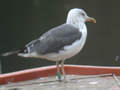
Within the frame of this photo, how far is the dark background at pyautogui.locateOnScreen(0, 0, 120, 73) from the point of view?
7048 mm

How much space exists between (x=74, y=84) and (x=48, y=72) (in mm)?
433

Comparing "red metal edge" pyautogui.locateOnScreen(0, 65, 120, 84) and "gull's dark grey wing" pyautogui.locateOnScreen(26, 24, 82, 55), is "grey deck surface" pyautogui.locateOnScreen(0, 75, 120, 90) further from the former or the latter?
"gull's dark grey wing" pyautogui.locateOnScreen(26, 24, 82, 55)

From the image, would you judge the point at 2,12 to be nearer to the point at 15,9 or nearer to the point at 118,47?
the point at 15,9

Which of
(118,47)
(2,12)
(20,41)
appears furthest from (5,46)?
(2,12)

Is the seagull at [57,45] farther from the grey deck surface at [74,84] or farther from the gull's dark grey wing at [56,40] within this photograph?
the grey deck surface at [74,84]

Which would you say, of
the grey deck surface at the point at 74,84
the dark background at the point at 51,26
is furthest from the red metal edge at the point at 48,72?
the dark background at the point at 51,26

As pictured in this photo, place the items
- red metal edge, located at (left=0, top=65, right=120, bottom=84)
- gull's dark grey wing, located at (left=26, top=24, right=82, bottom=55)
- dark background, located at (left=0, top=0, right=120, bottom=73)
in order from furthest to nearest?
dark background, located at (left=0, top=0, right=120, bottom=73)
red metal edge, located at (left=0, top=65, right=120, bottom=84)
gull's dark grey wing, located at (left=26, top=24, right=82, bottom=55)

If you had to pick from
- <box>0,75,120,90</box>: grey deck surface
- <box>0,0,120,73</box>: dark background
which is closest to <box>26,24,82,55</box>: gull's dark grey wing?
<box>0,75,120,90</box>: grey deck surface

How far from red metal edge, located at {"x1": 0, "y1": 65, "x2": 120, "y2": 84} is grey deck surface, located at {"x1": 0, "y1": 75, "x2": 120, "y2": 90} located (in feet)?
0.21

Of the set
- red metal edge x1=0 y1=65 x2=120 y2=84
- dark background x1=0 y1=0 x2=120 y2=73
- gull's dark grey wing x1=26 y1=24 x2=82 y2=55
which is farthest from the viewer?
dark background x1=0 y1=0 x2=120 y2=73

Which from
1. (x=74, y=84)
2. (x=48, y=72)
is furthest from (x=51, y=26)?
(x=74, y=84)

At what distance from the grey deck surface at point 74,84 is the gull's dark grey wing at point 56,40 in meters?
0.31

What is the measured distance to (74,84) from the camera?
266 cm

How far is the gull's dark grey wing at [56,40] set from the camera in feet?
8.33
